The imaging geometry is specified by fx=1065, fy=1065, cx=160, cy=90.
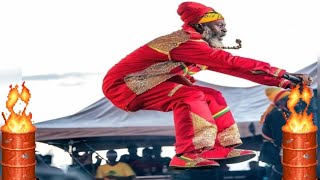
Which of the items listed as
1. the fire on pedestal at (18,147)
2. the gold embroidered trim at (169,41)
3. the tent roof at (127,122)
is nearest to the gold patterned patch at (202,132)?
the tent roof at (127,122)

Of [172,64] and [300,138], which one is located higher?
[172,64]

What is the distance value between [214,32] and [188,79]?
345 millimetres

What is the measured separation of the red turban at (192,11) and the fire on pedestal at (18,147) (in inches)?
45.3

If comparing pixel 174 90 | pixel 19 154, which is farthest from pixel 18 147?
pixel 174 90

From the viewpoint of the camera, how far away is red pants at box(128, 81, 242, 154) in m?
6.58

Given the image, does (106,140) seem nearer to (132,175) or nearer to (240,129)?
(132,175)

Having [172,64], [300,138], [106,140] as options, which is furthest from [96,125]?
[300,138]

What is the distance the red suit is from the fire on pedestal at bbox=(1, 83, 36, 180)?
66 centimetres

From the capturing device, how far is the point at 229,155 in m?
6.78

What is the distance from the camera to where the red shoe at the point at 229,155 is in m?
6.75

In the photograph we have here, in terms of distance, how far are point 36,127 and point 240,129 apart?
1302 millimetres

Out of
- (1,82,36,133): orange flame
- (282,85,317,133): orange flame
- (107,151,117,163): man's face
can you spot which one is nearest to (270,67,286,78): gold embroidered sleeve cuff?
(282,85,317,133): orange flame

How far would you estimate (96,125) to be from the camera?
6801mm

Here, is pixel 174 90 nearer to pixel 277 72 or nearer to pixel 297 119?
pixel 277 72
